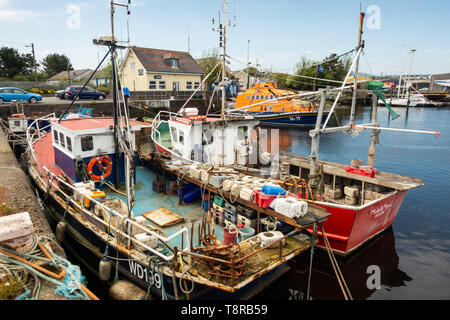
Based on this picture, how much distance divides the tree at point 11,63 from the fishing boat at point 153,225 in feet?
203

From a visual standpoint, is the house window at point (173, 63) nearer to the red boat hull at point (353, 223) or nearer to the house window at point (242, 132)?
the house window at point (242, 132)

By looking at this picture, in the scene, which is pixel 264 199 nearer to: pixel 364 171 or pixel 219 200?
pixel 219 200

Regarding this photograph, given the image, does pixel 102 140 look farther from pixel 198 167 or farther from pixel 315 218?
pixel 315 218

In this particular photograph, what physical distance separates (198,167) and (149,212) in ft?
7.98

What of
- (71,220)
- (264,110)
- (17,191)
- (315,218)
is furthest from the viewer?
(264,110)

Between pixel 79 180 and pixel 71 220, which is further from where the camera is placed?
pixel 79 180

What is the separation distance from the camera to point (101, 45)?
8164 mm

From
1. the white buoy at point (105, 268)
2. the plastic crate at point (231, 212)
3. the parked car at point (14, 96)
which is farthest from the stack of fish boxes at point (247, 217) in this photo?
the parked car at point (14, 96)

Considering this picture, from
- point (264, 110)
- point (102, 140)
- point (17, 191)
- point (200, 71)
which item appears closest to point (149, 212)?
point (102, 140)

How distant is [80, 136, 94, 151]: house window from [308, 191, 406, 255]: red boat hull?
790cm

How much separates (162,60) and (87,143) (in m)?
36.8

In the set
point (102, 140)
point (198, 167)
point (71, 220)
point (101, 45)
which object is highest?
point (101, 45)

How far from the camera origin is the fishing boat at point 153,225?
20.5 feet

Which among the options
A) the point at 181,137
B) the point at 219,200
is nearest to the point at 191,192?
the point at 219,200
